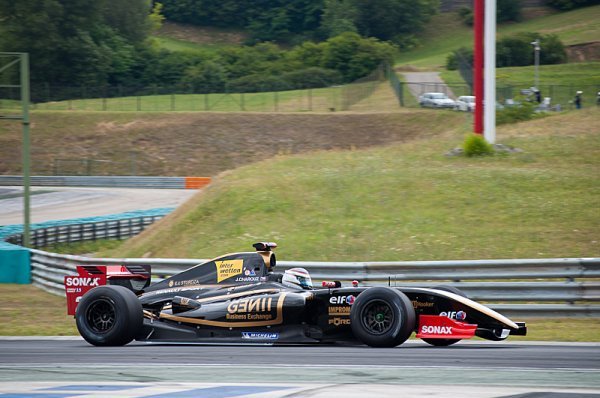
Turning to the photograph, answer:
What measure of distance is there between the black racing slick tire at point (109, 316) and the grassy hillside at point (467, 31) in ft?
265

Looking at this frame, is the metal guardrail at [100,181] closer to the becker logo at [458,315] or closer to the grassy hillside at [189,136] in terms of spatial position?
the grassy hillside at [189,136]

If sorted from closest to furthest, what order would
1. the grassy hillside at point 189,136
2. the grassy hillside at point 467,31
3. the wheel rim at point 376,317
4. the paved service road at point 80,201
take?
1. the wheel rim at point 376,317
2. the paved service road at point 80,201
3. the grassy hillside at point 189,136
4. the grassy hillside at point 467,31

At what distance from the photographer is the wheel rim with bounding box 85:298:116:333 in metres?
11.2

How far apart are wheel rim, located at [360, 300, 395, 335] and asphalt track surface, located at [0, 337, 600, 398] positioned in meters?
0.25

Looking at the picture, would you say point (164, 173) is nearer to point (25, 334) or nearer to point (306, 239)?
point (306, 239)

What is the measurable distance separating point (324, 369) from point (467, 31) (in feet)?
346

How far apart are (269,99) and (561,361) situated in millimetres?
68340

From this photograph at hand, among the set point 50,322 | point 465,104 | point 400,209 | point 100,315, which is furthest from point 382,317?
point 465,104

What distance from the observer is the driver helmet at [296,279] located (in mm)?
11078

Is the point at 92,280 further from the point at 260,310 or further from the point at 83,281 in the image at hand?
the point at 260,310

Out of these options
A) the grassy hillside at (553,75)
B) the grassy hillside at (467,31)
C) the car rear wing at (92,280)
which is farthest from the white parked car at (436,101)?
the car rear wing at (92,280)

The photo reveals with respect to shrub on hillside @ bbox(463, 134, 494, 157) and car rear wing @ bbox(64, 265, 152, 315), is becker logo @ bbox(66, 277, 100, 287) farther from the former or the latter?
shrub on hillside @ bbox(463, 134, 494, 157)

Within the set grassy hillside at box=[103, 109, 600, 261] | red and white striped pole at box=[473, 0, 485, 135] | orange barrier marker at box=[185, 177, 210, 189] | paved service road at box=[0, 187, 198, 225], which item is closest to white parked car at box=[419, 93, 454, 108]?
orange barrier marker at box=[185, 177, 210, 189]

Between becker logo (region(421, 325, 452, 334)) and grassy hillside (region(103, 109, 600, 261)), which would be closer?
becker logo (region(421, 325, 452, 334))
